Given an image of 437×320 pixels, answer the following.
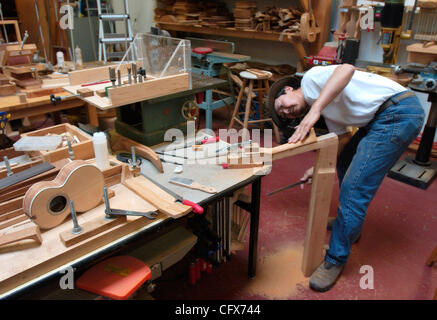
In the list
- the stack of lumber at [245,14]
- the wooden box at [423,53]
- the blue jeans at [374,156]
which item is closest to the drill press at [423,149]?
the wooden box at [423,53]

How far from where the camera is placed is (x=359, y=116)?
5.89 feet

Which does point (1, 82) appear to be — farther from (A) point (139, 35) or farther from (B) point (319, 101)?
(B) point (319, 101)

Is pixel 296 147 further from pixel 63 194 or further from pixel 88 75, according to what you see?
pixel 88 75

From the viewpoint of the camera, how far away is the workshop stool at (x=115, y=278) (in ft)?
3.96

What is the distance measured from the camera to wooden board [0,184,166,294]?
1.01 metres

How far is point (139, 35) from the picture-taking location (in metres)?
2.05

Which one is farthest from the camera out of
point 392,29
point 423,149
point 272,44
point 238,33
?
point 272,44

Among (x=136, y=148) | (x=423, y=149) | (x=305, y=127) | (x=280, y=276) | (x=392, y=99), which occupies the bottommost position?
(x=280, y=276)

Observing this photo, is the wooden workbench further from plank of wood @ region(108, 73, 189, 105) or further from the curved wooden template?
plank of wood @ region(108, 73, 189, 105)

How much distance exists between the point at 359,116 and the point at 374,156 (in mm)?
228

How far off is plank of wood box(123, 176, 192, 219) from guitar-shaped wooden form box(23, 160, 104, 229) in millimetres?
157

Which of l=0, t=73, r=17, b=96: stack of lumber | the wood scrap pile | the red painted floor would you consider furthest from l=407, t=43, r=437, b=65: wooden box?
l=0, t=73, r=17, b=96: stack of lumber

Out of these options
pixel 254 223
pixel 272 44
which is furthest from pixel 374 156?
pixel 272 44
